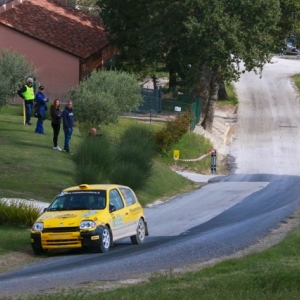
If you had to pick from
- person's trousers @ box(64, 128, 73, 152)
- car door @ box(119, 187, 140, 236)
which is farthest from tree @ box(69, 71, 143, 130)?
car door @ box(119, 187, 140, 236)

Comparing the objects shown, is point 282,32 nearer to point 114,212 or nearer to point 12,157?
point 12,157

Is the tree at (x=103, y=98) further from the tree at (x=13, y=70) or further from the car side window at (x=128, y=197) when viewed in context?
the car side window at (x=128, y=197)

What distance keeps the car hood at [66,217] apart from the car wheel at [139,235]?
1623mm

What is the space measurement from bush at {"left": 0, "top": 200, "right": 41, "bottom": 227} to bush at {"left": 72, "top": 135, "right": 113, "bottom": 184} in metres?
4.23

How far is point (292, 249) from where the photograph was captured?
15.7 m

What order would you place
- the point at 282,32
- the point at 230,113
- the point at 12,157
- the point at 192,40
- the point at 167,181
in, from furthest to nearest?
1. the point at 230,113
2. the point at 282,32
3. the point at 192,40
4. the point at 167,181
5. the point at 12,157

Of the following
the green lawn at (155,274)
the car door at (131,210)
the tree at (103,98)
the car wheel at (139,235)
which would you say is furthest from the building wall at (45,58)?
the car wheel at (139,235)

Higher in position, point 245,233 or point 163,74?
point 163,74

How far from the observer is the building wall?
169 ft

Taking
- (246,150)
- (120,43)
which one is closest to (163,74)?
(120,43)

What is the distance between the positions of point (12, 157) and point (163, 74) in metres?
42.6

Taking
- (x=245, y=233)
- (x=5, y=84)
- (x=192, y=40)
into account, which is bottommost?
(x=245, y=233)

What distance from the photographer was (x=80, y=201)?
17.3 m

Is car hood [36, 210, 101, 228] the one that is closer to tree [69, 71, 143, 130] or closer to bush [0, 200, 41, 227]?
bush [0, 200, 41, 227]
